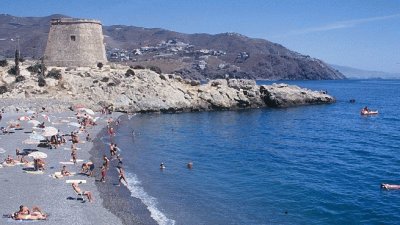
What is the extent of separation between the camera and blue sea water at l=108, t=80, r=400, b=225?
22688mm

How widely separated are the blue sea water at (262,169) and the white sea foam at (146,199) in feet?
0.18

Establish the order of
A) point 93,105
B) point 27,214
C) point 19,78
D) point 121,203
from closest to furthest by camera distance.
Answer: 1. point 27,214
2. point 121,203
3. point 93,105
4. point 19,78

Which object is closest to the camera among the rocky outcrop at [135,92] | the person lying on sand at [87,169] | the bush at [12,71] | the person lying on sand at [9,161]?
the person lying on sand at [87,169]

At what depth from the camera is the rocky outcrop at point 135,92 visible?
2398 inches

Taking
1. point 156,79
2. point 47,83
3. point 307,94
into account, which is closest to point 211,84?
point 156,79

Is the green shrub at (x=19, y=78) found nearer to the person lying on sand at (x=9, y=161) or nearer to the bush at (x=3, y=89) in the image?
the bush at (x=3, y=89)

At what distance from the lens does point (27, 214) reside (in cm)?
1905

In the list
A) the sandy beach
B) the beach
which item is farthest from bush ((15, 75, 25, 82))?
the beach

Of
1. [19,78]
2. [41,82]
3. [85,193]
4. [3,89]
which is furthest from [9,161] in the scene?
[19,78]

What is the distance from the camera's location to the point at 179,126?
174 feet

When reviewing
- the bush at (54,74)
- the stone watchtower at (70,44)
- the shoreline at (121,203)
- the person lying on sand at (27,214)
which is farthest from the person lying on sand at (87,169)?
the stone watchtower at (70,44)

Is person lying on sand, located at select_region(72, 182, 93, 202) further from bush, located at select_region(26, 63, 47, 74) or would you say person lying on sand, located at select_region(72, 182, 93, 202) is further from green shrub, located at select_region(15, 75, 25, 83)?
bush, located at select_region(26, 63, 47, 74)

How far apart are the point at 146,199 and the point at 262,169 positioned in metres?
11.6

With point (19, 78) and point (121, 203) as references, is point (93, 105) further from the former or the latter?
point (121, 203)
